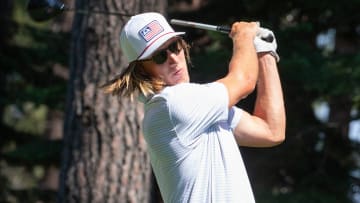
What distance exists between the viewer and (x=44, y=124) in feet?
66.5

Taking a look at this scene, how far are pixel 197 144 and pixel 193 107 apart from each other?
13 centimetres

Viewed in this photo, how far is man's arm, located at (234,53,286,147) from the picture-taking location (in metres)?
3.25

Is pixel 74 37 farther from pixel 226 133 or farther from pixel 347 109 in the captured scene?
pixel 347 109

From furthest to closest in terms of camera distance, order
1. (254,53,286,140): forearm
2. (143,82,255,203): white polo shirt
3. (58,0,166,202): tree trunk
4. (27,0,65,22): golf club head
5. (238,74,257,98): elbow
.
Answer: (58,0,166,202): tree trunk
(27,0,65,22): golf club head
(254,53,286,140): forearm
(238,74,257,98): elbow
(143,82,255,203): white polo shirt

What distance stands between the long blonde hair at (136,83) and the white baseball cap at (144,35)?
4 cm

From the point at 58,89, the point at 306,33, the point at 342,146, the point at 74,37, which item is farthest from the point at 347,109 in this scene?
the point at 74,37

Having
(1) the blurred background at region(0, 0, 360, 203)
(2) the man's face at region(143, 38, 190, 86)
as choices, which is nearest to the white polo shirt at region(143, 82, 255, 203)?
(2) the man's face at region(143, 38, 190, 86)

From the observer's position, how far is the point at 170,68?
3098 millimetres

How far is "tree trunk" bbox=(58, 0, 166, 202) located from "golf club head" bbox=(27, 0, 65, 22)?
0.70m

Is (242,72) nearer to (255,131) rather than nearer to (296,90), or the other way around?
(255,131)

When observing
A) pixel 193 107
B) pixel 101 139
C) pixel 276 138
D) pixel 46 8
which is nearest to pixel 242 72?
pixel 193 107

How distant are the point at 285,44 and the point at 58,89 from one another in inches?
104

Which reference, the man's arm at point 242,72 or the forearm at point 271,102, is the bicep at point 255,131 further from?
the man's arm at point 242,72

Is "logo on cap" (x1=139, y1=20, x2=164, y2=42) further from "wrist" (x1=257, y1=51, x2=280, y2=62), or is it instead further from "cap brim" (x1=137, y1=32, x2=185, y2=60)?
"wrist" (x1=257, y1=51, x2=280, y2=62)
